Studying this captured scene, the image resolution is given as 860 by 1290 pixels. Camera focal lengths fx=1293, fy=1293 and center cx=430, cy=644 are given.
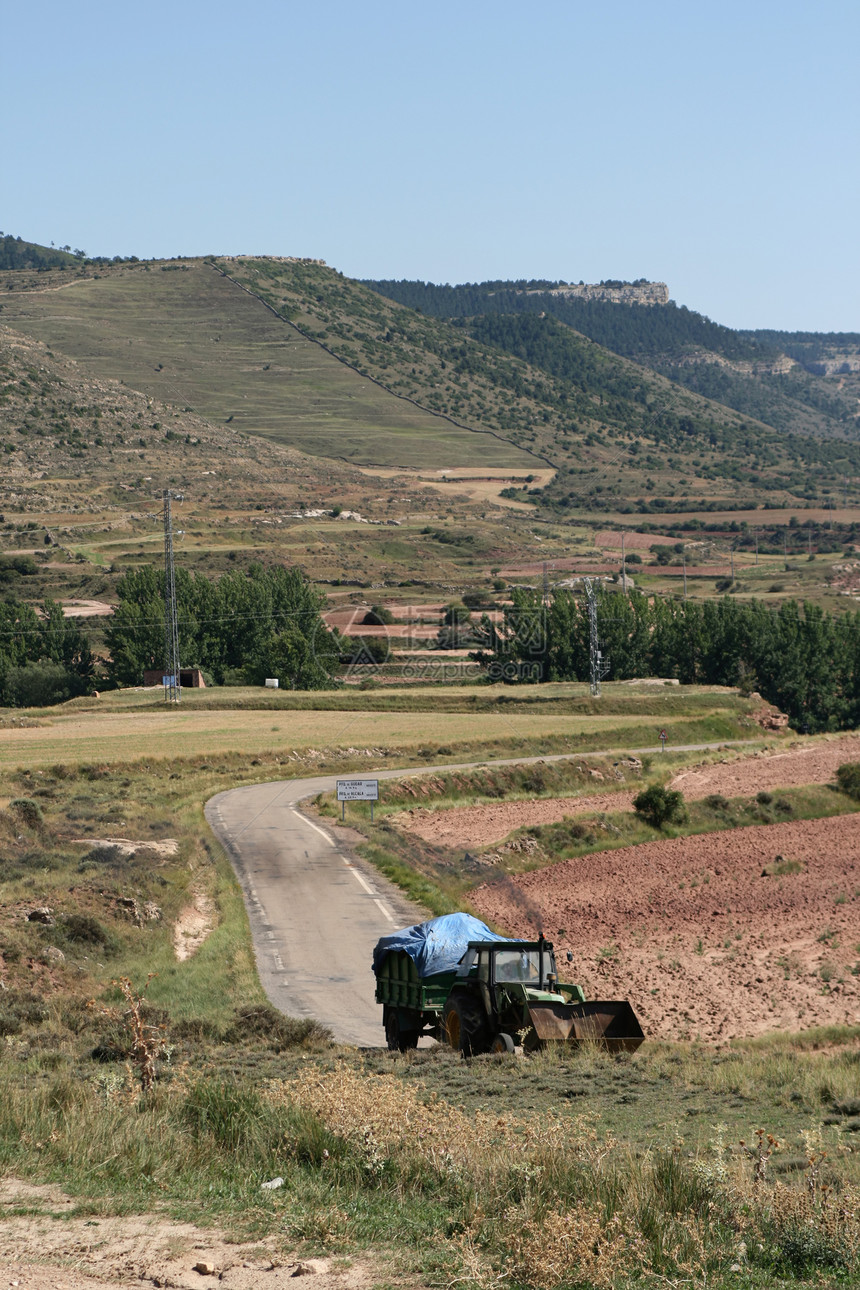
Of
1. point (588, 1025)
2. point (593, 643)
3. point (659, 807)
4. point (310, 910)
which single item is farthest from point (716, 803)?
point (588, 1025)

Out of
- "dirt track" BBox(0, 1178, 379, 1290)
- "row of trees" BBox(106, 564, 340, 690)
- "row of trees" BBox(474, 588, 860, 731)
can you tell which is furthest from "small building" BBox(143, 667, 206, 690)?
"dirt track" BBox(0, 1178, 379, 1290)

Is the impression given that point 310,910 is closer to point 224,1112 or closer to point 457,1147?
point 224,1112

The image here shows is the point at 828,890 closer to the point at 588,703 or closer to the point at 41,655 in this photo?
the point at 588,703

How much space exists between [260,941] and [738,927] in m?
12.6

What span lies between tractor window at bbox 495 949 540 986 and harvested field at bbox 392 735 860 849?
84.3ft

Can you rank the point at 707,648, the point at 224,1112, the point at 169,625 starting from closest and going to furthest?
the point at 224,1112 < the point at 169,625 < the point at 707,648

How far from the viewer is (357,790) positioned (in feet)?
150

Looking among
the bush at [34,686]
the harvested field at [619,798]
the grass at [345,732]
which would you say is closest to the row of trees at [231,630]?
the bush at [34,686]

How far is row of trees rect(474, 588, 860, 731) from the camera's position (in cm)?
9212

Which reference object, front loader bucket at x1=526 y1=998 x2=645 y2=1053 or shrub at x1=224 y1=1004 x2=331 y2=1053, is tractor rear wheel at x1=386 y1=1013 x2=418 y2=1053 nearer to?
shrub at x1=224 y1=1004 x2=331 y2=1053

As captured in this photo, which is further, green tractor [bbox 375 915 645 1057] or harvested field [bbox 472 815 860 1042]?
harvested field [bbox 472 815 860 1042]

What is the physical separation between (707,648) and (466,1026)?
80.1m

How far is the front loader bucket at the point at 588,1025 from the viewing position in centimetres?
1703

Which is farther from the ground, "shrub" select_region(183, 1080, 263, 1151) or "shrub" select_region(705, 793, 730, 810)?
"shrub" select_region(183, 1080, 263, 1151)
